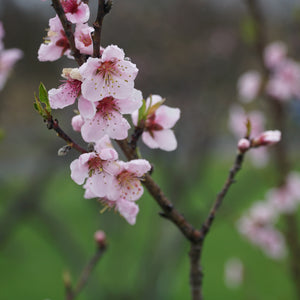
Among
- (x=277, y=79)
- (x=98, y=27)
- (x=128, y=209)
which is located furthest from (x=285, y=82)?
(x=98, y=27)

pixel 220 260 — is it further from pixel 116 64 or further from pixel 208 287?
pixel 116 64

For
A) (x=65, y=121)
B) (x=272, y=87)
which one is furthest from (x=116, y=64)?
(x=65, y=121)

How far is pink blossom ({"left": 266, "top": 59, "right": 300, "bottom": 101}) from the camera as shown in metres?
2.35

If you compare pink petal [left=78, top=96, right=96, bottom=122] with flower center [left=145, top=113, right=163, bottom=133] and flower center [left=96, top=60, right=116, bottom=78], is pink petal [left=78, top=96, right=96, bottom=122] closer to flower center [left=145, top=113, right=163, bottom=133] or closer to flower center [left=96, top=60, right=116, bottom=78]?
flower center [left=96, top=60, right=116, bottom=78]

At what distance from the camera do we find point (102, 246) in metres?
1.25

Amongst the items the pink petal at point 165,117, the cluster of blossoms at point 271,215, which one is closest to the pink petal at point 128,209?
the pink petal at point 165,117

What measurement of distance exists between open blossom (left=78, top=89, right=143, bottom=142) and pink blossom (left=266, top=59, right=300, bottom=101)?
1.66 m

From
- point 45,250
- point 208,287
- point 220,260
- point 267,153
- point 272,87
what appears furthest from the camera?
point 45,250

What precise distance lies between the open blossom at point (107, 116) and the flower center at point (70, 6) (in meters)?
0.18

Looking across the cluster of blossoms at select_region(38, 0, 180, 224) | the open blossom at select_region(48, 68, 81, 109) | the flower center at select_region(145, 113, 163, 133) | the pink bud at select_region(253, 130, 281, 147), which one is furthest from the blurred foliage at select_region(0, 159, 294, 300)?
the open blossom at select_region(48, 68, 81, 109)

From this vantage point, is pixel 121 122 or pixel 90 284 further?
pixel 90 284

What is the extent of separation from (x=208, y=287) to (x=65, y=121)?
3.09 m

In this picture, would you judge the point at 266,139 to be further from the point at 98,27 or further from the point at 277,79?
the point at 277,79

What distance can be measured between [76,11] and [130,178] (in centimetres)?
36
